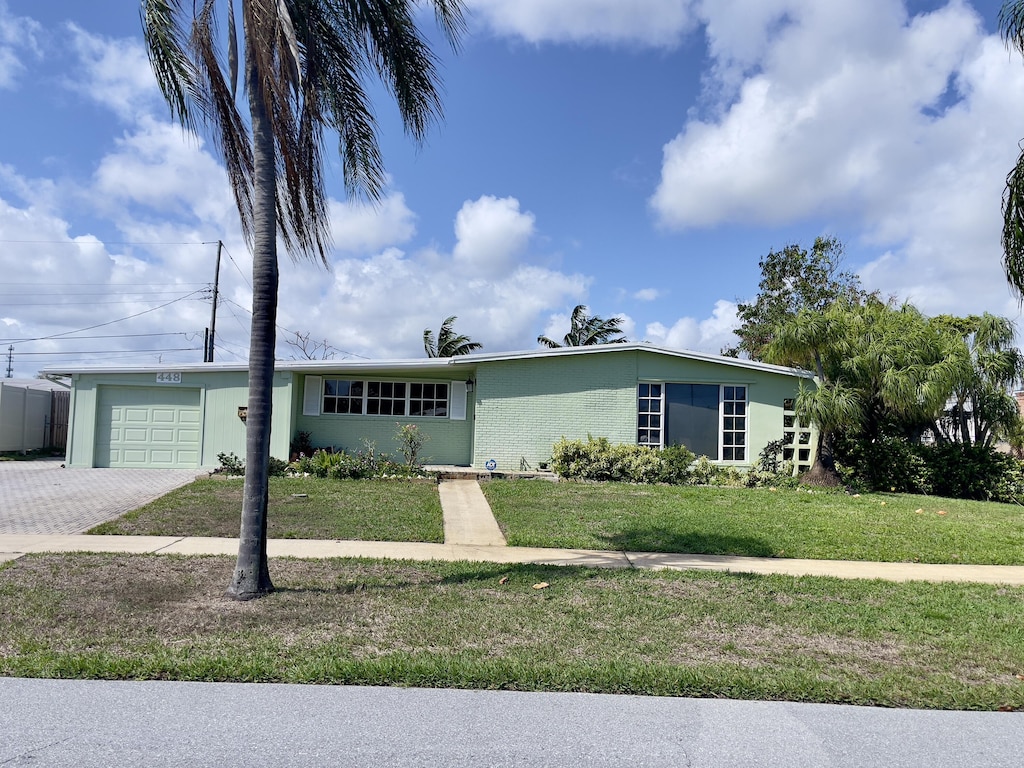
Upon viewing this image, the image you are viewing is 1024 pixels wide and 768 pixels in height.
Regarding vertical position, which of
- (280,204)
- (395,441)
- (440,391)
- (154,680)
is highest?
(280,204)

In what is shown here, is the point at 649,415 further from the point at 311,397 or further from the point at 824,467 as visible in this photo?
the point at 311,397

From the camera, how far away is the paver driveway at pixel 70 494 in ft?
33.0

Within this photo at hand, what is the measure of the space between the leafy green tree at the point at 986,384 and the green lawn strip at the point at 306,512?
470 inches

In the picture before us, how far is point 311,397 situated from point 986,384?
15.7 metres

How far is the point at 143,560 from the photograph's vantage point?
7766 mm

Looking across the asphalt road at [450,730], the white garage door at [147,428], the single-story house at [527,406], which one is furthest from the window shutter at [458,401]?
the asphalt road at [450,730]

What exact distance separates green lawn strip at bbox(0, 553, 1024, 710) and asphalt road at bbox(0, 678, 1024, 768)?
0.73 ft

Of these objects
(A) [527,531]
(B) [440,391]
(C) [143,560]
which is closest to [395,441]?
(B) [440,391]

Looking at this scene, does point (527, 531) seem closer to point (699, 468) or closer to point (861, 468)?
point (699, 468)

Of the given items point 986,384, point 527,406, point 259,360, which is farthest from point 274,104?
point 986,384

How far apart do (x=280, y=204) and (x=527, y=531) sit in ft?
17.3

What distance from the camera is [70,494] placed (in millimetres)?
12641

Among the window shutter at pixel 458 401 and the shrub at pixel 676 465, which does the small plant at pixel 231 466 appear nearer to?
the window shutter at pixel 458 401

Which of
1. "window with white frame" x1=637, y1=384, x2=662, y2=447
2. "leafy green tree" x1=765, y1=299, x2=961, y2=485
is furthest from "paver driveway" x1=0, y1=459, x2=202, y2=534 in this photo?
"leafy green tree" x1=765, y1=299, x2=961, y2=485
